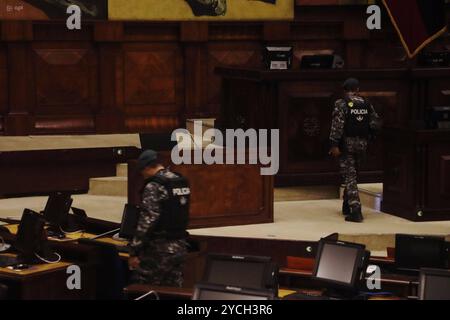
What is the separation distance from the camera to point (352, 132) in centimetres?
1023

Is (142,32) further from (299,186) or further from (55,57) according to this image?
(299,186)

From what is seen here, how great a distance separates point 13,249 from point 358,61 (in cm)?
766

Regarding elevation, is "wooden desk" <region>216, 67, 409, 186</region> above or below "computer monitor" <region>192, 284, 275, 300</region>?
above

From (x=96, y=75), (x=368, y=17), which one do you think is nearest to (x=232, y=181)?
(x=96, y=75)

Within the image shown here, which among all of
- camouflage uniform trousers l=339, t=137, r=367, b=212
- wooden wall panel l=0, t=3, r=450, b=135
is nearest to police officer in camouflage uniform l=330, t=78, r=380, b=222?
camouflage uniform trousers l=339, t=137, r=367, b=212

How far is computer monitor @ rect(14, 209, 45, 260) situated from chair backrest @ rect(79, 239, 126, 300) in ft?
1.45

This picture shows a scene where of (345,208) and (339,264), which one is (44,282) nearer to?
(339,264)

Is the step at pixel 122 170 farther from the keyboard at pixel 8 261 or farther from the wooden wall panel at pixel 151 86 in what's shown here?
the keyboard at pixel 8 261

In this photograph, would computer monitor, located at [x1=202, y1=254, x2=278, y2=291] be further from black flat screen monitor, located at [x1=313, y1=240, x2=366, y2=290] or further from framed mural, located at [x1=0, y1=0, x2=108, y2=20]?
framed mural, located at [x1=0, y1=0, x2=108, y2=20]

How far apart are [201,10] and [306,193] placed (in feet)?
12.1

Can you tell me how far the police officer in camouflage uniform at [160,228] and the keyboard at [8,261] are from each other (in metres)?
1.00

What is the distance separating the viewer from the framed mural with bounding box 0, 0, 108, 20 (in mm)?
13172

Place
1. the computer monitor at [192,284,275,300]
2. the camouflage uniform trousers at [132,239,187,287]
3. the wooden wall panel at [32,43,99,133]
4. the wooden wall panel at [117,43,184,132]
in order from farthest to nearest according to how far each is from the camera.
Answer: the wooden wall panel at [117,43,184,132], the wooden wall panel at [32,43,99,133], the camouflage uniform trousers at [132,239,187,287], the computer monitor at [192,284,275,300]

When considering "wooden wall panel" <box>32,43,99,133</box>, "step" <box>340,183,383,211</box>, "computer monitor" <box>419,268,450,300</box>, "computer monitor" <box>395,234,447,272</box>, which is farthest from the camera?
"wooden wall panel" <box>32,43,99,133</box>
